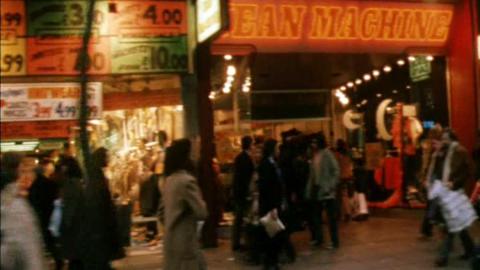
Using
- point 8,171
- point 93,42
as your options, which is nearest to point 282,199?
point 93,42

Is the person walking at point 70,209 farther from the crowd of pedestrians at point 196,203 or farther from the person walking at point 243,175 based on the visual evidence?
the person walking at point 243,175

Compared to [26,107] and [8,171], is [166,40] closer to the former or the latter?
[26,107]

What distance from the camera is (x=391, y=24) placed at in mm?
14734

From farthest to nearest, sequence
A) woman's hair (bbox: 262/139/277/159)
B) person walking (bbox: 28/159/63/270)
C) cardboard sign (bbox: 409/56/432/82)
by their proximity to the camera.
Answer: cardboard sign (bbox: 409/56/432/82), person walking (bbox: 28/159/63/270), woman's hair (bbox: 262/139/277/159)

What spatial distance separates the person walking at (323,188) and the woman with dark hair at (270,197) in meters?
2.07

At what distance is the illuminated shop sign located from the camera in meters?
13.6

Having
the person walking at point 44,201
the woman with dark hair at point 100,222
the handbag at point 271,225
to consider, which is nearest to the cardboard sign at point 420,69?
the handbag at point 271,225

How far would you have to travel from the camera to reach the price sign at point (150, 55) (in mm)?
12273

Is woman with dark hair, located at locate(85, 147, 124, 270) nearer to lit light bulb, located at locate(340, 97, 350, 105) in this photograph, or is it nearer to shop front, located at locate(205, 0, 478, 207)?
shop front, located at locate(205, 0, 478, 207)

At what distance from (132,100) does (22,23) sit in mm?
2832

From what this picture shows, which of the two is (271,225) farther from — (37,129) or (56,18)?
(56,18)

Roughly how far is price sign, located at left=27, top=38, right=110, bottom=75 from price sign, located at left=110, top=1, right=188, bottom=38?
0.38 meters

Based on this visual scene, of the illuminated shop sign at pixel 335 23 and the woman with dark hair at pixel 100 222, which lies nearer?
the woman with dark hair at pixel 100 222

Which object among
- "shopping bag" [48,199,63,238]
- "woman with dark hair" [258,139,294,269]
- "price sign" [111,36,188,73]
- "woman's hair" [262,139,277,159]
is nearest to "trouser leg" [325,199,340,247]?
"woman with dark hair" [258,139,294,269]
